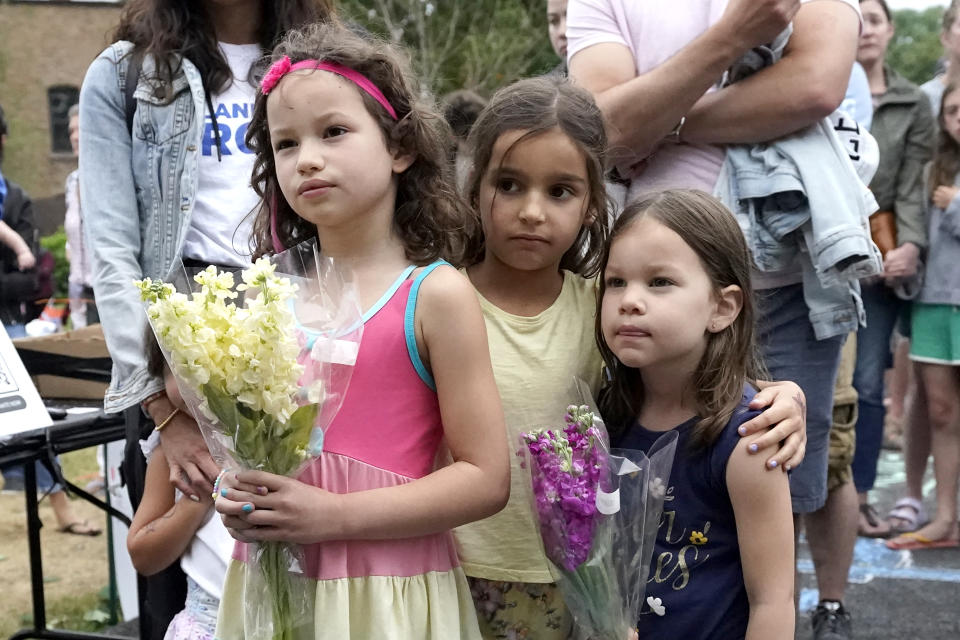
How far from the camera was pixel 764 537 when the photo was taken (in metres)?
1.96

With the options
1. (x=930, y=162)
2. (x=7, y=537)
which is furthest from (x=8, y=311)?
(x=930, y=162)

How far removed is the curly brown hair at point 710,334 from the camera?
6.73 ft

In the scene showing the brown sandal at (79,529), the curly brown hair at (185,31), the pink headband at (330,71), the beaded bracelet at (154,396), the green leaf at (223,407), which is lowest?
the brown sandal at (79,529)

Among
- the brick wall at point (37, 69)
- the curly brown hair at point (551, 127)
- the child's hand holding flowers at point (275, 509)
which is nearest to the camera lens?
the child's hand holding flowers at point (275, 509)

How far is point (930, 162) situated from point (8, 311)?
575 centimetres

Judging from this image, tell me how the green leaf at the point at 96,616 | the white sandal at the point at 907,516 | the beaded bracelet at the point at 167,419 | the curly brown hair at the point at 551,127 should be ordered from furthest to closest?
the white sandal at the point at 907,516 < the green leaf at the point at 96,616 < the beaded bracelet at the point at 167,419 < the curly brown hair at the point at 551,127

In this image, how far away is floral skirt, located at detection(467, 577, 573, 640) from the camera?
85.9 inches

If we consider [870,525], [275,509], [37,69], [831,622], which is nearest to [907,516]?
[870,525]

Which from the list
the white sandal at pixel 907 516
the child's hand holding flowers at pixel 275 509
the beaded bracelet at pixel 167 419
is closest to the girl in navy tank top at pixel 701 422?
the child's hand holding flowers at pixel 275 509

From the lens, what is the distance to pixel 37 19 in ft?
99.9

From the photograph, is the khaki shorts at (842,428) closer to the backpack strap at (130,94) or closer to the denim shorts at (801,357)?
the denim shorts at (801,357)

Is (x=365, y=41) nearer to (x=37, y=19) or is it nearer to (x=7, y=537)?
(x=7, y=537)

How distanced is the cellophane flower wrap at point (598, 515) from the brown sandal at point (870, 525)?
3.85 m

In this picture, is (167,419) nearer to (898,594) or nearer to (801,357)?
(801,357)
